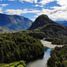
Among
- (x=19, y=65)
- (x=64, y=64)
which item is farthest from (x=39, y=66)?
(x=64, y=64)

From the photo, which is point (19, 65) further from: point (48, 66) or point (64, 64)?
point (64, 64)

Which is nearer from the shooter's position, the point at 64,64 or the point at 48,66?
the point at 64,64

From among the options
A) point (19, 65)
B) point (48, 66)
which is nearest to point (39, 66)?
point (48, 66)

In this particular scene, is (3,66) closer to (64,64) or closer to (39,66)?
(39,66)

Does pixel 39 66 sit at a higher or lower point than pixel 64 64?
lower

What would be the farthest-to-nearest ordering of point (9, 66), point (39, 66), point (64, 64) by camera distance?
point (39, 66) → point (9, 66) → point (64, 64)

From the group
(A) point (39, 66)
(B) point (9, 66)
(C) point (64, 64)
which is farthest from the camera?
(A) point (39, 66)

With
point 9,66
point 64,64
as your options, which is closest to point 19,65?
point 9,66

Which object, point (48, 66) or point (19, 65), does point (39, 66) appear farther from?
point (19, 65)

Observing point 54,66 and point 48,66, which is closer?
point 54,66
